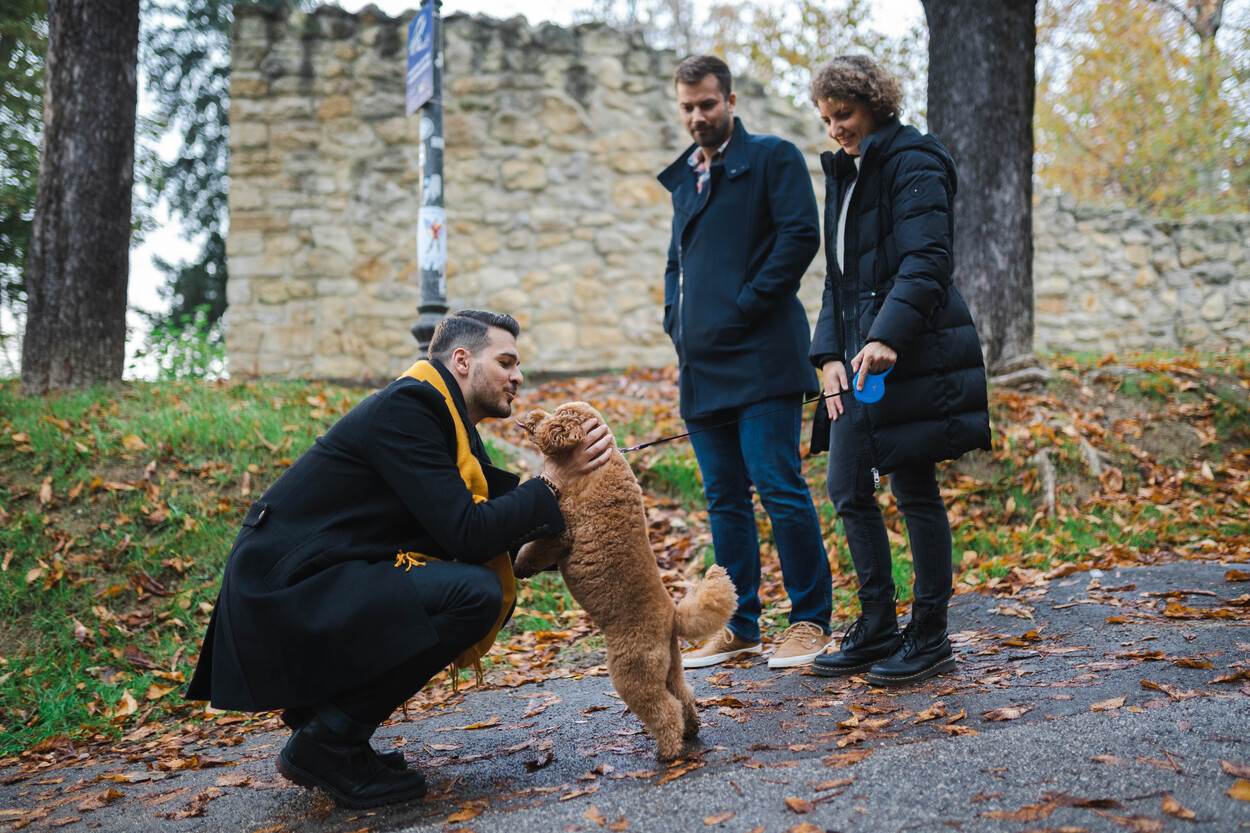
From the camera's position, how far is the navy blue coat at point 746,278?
4301mm

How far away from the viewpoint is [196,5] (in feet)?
50.9

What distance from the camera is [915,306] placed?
11.7 ft

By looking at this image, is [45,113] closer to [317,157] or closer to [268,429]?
[317,157]

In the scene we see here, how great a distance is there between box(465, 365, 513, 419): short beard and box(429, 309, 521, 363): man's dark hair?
8 centimetres

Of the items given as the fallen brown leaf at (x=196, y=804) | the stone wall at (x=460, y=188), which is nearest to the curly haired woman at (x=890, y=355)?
the fallen brown leaf at (x=196, y=804)

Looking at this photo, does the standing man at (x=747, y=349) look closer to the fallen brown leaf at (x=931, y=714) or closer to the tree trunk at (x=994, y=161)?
the fallen brown leaf at (x=931, y=714)

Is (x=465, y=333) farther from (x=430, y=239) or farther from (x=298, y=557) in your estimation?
(x=430, y=239)

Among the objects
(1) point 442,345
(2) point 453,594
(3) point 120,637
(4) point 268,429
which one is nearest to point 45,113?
(4) point 268,429

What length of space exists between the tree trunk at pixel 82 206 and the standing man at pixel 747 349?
5703 mm

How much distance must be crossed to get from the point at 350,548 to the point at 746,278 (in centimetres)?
214

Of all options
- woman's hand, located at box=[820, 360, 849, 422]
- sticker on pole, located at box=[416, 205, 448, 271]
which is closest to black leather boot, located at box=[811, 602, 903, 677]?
woman's hand, located at box=[820, 360, 849, 422]

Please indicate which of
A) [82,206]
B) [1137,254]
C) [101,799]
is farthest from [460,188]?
[1137,254]

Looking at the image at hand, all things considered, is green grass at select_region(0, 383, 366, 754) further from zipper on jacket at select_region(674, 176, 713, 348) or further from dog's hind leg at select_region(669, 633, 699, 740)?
zipper on jacket at select_region(674, 176, 713, 348)

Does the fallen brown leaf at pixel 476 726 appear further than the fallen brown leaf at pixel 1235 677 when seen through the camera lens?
Yes
